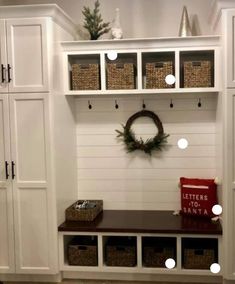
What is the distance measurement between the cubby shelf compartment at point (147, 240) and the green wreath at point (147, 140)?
2.26ft

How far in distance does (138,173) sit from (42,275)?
4.25ft

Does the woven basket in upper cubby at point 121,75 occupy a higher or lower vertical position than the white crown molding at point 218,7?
lower

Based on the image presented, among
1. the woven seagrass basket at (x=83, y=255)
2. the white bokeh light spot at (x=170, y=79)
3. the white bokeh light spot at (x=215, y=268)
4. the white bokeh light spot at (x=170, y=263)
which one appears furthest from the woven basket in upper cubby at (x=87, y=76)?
the white bokeh light spot at (x=215, y=268)

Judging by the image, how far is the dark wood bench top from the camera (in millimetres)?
3141

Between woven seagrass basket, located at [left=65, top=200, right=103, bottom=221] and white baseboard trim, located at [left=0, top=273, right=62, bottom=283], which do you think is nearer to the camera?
white baseboard trim, located at [left=0, top=273, right=62, bottom=283]

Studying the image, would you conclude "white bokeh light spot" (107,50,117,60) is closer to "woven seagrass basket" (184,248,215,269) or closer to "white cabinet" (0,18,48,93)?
"white cabinet" (0,18,48,93)

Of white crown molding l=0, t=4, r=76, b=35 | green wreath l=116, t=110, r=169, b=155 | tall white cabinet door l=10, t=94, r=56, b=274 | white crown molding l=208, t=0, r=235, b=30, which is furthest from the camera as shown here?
green wreath l=116, t=110, r=169, b=155

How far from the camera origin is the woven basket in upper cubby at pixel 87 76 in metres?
3.38

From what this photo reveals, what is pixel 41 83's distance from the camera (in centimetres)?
308

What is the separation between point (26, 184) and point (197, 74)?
174 centimetres

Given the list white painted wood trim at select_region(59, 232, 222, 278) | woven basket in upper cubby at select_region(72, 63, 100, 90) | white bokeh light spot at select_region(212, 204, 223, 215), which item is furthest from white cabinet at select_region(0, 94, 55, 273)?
white bokeh light spot at select_region(212, 204, 223, 215)

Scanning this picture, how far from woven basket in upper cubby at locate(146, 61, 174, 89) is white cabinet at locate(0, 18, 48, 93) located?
35.6 inches

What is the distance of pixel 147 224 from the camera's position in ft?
10.8

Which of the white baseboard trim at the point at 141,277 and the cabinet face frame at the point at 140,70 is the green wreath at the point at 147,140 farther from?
the white baseboard trim at the point at 141,277
